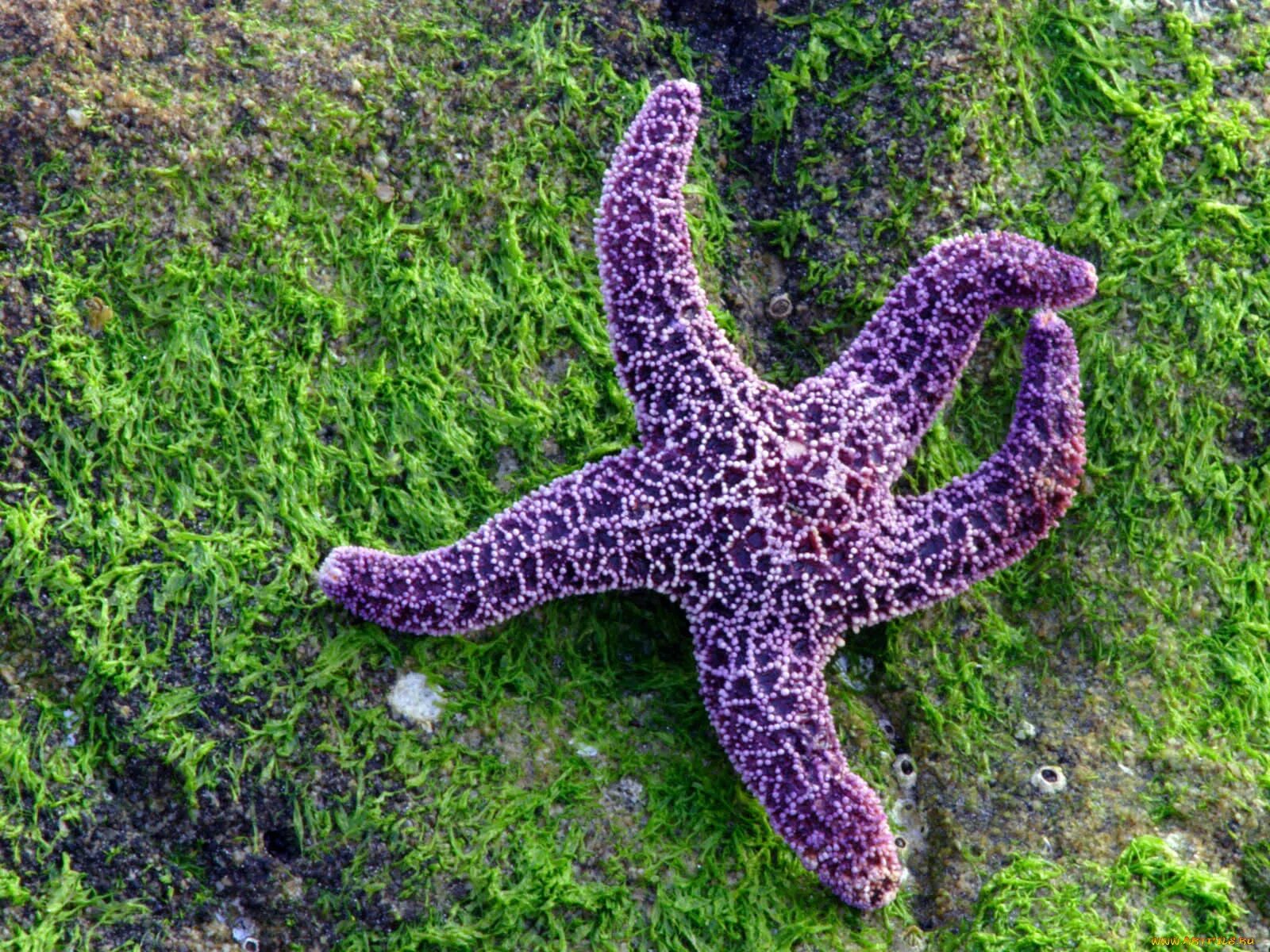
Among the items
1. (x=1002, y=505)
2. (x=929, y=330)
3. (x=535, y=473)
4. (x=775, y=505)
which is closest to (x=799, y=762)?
(x=775, y=505)

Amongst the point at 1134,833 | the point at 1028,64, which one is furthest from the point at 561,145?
the point at 1134,833

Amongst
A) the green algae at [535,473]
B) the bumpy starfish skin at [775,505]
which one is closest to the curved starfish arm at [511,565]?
the bumpy starfish skin at [775,505]

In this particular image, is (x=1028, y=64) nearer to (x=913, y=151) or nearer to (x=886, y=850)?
(x=913, y=151)

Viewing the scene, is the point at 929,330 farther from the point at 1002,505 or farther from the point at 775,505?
the point at 775,505

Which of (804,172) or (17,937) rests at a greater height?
(804,172)

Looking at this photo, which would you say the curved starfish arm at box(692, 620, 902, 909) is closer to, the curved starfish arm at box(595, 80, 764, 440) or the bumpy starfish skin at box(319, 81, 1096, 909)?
the bumpy starfish skin at box(319, 81, 1096, 909)

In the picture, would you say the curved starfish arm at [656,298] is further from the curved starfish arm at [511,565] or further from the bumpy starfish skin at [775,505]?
the curved starfish arm at [511,565]
